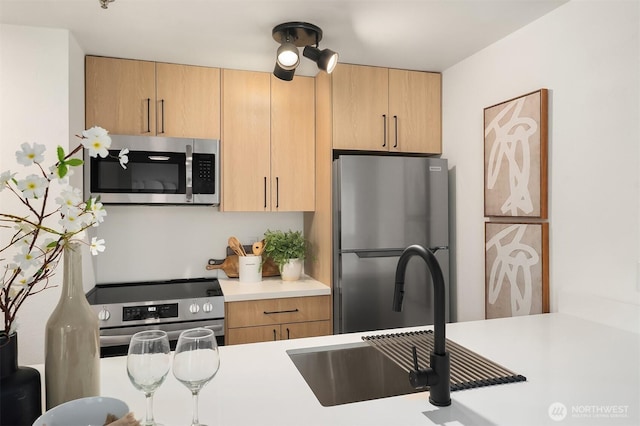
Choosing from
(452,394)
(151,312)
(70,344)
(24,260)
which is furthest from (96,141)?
(151,312)

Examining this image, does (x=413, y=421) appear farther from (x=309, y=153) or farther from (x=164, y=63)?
(x=164, y=63)

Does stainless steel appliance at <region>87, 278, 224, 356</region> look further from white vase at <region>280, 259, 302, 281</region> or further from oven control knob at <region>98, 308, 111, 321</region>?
white vase at <region>280, 259, 302, 281</region>

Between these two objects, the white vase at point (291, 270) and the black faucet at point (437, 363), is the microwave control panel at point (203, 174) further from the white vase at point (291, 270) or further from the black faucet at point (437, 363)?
the black faucet at point (437, 363)

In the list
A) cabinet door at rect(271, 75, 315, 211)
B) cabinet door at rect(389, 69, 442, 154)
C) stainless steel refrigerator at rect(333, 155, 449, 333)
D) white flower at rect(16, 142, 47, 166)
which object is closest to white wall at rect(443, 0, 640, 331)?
cabinet door at rect(389, 69, 442, 154)

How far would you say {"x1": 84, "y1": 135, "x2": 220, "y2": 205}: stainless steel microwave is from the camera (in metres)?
2.65

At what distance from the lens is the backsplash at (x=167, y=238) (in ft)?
9.82

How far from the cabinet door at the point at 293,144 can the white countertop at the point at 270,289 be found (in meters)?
0.52

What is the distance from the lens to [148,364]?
0.87 meters

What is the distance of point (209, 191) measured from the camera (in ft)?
9.34

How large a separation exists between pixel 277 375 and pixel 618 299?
1.45 meters

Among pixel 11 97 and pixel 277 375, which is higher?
pixel 11 97

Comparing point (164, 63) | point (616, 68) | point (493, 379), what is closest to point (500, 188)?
point (616, 68)

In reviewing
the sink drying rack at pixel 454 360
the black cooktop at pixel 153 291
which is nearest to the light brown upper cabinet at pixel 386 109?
the black cooktop at pixel 153 291

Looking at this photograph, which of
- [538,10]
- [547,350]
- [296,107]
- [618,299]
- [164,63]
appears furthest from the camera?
[296,107]
